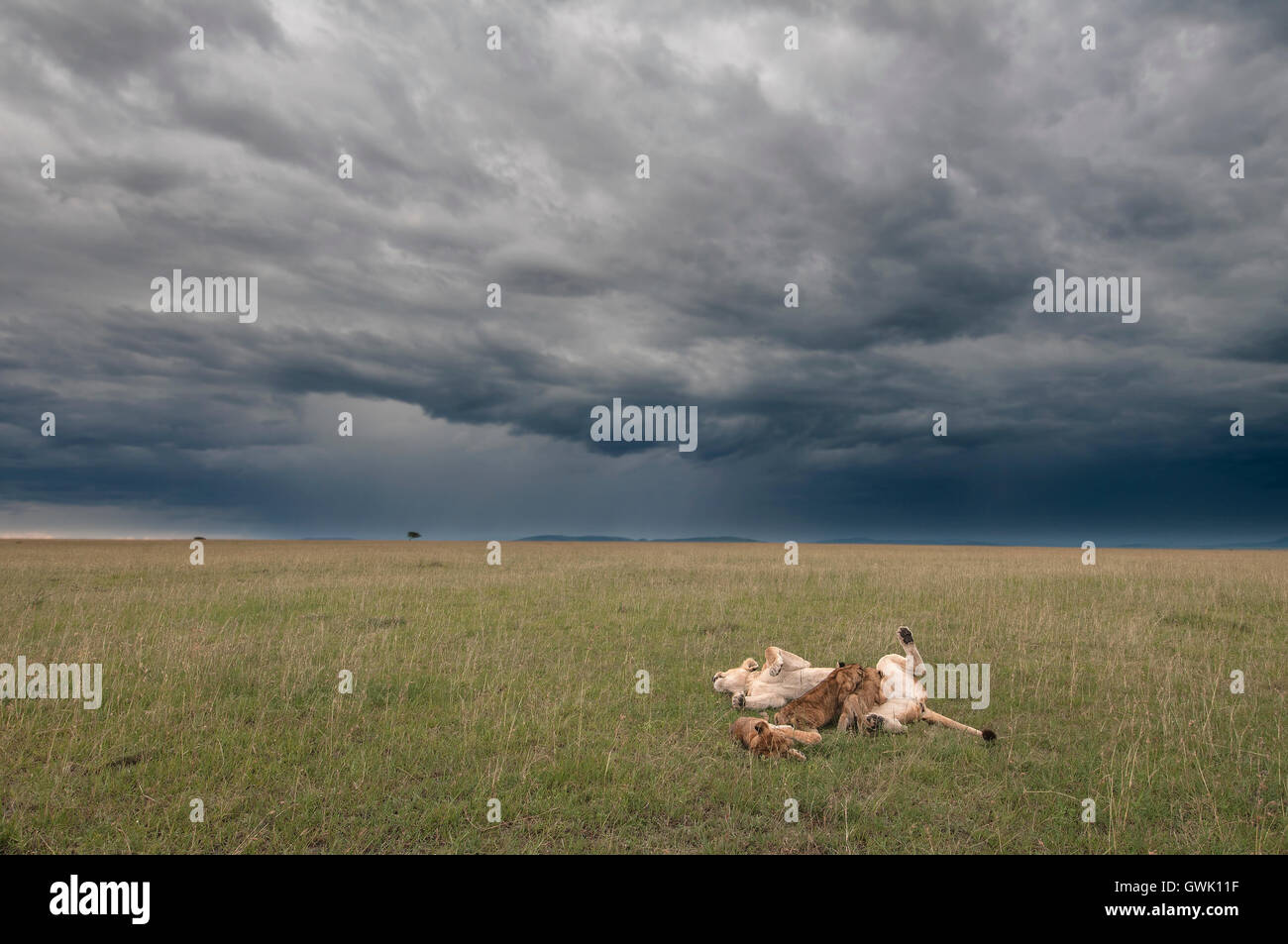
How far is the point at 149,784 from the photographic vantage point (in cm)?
732

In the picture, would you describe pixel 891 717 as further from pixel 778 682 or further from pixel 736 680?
pixel 736 680

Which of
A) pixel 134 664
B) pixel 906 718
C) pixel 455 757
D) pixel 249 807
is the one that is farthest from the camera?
pixel 134 664

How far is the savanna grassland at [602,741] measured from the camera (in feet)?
20.9

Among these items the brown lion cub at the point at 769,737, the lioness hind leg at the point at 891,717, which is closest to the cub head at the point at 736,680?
the brown lion cub at the point at 769,737

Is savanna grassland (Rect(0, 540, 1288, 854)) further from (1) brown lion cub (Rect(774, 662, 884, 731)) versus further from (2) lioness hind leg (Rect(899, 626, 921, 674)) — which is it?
(2) lioness hind leg (Rect(899, 626, 921, 674))

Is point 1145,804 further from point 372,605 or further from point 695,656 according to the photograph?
point 372,605

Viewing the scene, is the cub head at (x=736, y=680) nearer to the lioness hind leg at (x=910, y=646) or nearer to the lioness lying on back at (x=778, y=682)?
the lioness lying on back at (x=778, y=682)

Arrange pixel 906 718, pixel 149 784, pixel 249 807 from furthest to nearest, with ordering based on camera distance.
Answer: pixel 906 718, pixel 149 784, pixel 249 807

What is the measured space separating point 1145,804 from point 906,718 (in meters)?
2.59

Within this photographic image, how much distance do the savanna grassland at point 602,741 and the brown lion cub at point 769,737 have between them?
0.18 m

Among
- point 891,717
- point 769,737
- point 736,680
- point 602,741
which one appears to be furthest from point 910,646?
point 602,741

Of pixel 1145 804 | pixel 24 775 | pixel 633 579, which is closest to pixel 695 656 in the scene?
pixel 1145 804

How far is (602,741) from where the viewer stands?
8.54 metres

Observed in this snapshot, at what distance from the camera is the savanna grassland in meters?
6.36
